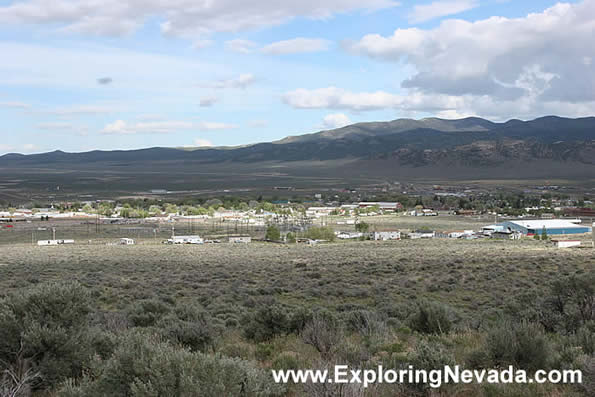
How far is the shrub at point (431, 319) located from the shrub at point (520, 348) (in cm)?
339

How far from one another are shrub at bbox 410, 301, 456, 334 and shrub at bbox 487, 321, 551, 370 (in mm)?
3385

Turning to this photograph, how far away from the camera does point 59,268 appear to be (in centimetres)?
2709

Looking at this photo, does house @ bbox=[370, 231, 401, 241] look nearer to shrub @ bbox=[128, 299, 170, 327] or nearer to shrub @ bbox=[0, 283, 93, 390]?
shrub @ bbox=[128, 299, 170, 327]

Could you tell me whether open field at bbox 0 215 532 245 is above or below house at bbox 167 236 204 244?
below

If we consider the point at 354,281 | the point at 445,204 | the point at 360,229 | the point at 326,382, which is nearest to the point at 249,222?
the point at 360,229

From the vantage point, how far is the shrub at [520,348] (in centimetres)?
657

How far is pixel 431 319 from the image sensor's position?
10.5m

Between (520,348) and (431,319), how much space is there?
3836mm

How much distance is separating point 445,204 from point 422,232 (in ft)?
181

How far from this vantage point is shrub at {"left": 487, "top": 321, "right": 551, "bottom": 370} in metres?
6.57

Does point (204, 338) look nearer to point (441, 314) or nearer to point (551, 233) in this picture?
point (441, 314)

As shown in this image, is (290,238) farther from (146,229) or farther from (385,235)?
(146,229)

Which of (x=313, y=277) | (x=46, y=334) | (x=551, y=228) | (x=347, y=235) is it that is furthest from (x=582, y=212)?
(x=46, y=334)

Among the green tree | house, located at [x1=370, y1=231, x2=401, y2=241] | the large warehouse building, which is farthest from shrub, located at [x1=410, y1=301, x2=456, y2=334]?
Result: the large warehouse building
